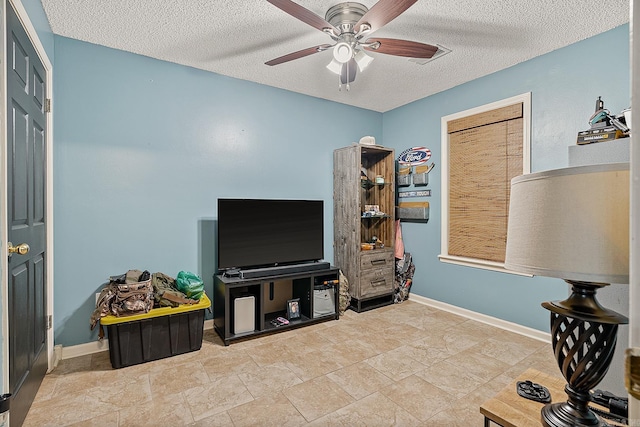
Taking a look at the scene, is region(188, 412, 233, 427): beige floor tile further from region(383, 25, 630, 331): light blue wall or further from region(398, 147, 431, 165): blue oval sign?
region(398, 147, 431, 165): blue oval sign

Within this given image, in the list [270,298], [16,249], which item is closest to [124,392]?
[16,249]

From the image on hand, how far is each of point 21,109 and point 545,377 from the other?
292cm

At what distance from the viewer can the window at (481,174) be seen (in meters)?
3.21

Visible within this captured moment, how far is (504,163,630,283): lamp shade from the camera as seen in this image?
0.81 metres

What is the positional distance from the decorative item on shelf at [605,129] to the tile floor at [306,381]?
1.70 m

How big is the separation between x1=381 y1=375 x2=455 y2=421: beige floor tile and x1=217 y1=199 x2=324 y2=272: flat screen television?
5.32ft

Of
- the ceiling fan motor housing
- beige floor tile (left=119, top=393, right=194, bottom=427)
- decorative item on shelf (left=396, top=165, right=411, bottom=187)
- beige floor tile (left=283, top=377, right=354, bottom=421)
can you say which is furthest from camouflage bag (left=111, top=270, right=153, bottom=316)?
decorative item on shelf (left=396, top=165, right=411, bottom=187)

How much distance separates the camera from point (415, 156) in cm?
417

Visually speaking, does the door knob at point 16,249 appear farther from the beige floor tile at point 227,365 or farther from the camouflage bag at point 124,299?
the beige floor tile at point 227,365

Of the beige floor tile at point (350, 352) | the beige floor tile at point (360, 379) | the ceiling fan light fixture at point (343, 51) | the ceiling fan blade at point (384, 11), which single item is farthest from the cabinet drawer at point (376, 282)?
the ceiling fan blade at point (384, 11)

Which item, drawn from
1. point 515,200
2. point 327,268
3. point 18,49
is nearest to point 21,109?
point 18,49

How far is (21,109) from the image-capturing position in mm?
1806

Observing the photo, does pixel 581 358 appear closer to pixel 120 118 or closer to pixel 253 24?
pixel 253 24

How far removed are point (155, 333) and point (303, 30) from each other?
8.73 ft
